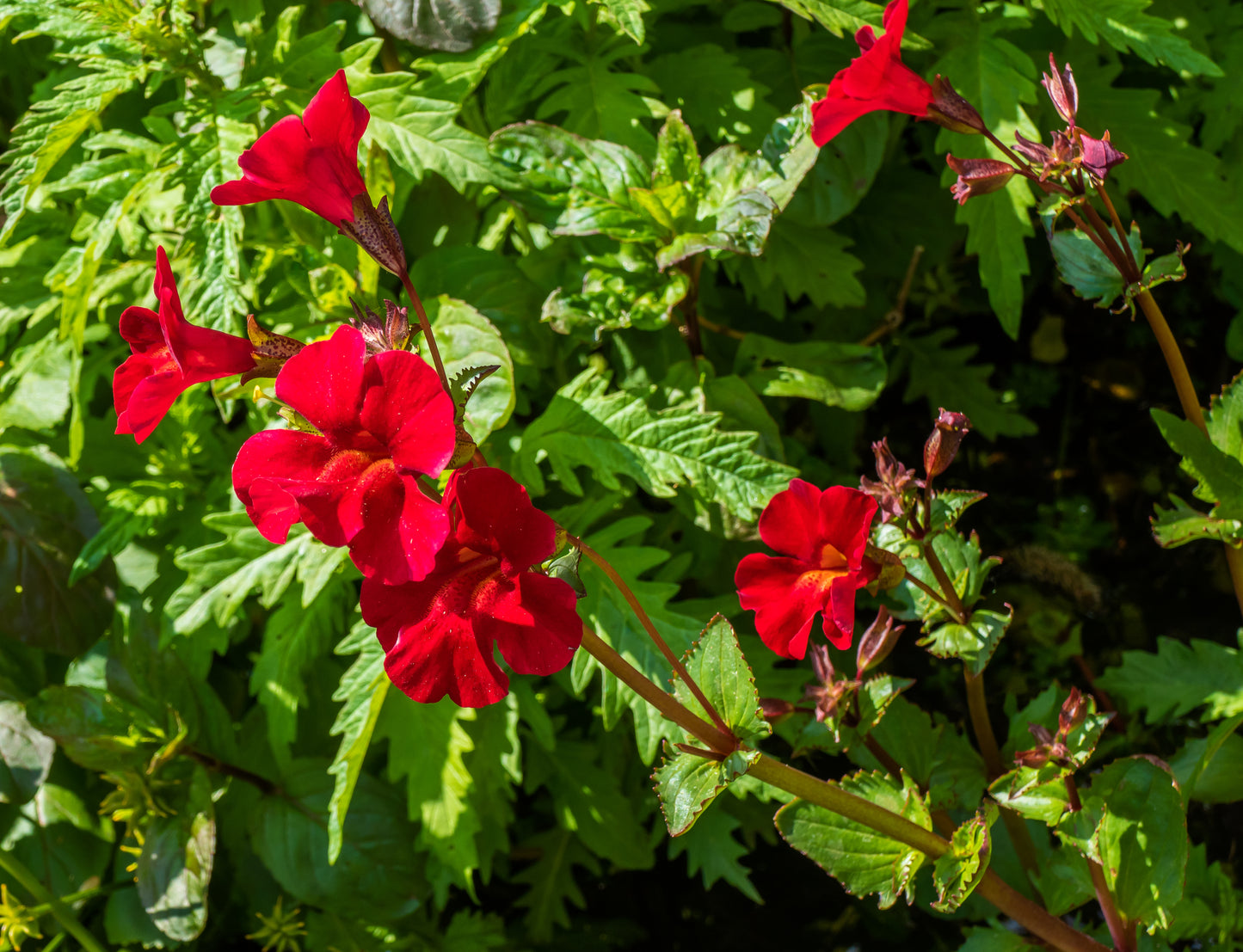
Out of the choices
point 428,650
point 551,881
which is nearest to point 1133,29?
point 428,650

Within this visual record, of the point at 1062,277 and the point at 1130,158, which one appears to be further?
the point at 1130,158

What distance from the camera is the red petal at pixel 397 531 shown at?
574mm

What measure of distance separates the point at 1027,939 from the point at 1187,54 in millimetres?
1063

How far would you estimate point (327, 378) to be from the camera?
622mm

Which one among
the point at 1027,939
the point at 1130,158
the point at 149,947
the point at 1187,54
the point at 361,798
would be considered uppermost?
the point at 1187,54

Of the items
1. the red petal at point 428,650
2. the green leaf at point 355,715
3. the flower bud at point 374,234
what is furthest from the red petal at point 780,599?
the green leaf at point 355,715

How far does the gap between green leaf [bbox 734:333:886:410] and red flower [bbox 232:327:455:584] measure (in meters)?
0.78

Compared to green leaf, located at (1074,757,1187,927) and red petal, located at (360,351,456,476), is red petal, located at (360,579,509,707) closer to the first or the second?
red petal, located at (360,351,456,476)

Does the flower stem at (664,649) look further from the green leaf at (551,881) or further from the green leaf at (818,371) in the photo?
the green leaf at (551,881)

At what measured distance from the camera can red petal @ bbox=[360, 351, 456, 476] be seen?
Result: 591mm

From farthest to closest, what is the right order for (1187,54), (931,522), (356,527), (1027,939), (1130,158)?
(1130,158) < (1187,54) < (1027,939) < (931,522) < (356,527)

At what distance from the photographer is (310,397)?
621 millimetres

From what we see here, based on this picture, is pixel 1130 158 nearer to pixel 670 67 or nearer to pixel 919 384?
pixel 919 384

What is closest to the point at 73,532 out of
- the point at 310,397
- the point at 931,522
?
the point at 310,397
